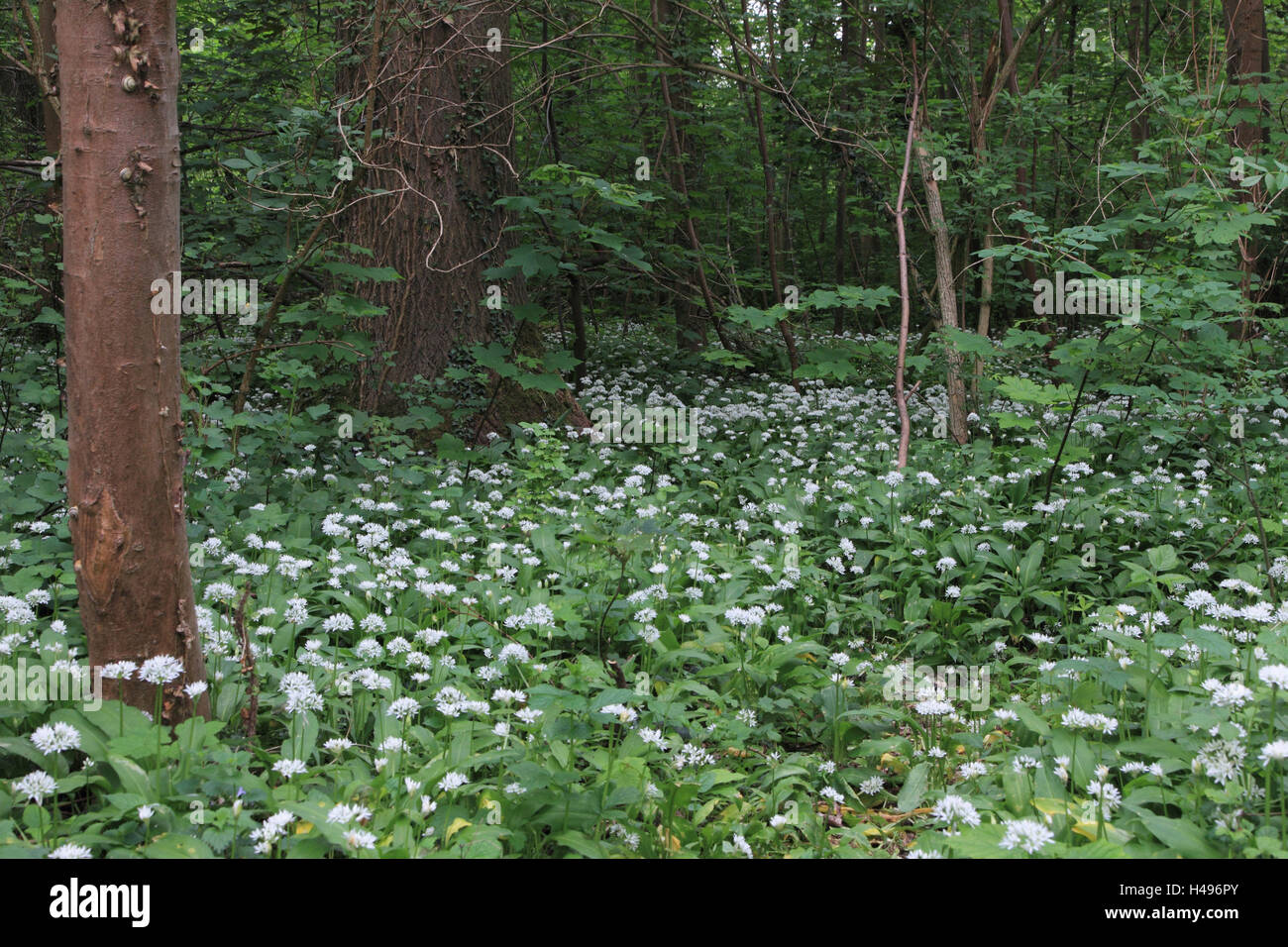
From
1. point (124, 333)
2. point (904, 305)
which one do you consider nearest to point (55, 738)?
point (124, 333)

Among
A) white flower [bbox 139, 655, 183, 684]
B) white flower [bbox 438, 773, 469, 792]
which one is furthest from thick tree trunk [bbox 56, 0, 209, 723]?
white flower [bbox 438, 773, 469, 792]

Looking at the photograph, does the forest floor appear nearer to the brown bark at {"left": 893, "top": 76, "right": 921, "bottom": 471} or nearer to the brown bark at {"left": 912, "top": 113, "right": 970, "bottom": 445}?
the brown bark at {"left": 893, "top": 76, "right": 921, "bottom": 471}

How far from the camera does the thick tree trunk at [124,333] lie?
2447 mm

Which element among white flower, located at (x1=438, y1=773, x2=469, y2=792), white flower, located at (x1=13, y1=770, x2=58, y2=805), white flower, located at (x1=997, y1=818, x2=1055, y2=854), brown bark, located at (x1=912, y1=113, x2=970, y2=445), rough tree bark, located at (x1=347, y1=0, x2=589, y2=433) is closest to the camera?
white flower, located at (x1=997, y1=818, x2=1055, y2=854)

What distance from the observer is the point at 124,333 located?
2.50 m

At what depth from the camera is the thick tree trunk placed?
245 cm

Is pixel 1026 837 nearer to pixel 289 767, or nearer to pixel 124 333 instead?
pixel 289 767

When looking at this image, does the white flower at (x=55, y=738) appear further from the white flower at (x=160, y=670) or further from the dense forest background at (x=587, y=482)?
the white flower at (x=160, y=670)

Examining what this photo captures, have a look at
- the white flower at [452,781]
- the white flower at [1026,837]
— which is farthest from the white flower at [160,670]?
the white flower at [1026,837]

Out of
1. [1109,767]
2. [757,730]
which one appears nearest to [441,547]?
[757,730]

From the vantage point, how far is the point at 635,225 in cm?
831

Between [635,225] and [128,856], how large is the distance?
716cm

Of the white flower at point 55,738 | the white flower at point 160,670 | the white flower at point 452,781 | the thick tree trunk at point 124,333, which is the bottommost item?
the white flower at point 452,781

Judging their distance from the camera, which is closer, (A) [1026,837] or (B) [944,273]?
(A) [1026,837]
